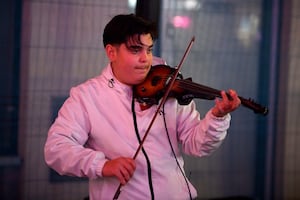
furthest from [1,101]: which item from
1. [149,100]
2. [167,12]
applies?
[149,100]

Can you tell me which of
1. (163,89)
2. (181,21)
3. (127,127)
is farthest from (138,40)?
(181,21)

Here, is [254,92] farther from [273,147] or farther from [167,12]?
[167,12]

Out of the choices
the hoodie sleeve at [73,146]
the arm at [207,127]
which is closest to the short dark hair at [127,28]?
the hoodie sleeve at [73,146]

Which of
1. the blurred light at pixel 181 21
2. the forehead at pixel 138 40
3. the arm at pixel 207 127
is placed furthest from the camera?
the blurred light at pixel 181 21

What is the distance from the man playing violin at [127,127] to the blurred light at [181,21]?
1.44 m

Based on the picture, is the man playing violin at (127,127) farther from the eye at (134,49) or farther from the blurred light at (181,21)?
the blurred light at (181,21)

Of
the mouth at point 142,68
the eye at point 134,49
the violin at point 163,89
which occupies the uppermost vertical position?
the eye at point 134,49

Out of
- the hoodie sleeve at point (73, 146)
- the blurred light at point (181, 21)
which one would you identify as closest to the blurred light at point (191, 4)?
the blurred light at point (181, 21)

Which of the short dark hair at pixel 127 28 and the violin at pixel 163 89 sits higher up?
the short dark hair at pixel 127 28

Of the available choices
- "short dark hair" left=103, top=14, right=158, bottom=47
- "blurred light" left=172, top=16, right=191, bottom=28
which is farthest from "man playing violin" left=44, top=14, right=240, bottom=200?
"blurred light" left=172, top=16, right=191, bottom=28

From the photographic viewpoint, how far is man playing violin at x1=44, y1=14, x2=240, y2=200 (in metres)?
1.75

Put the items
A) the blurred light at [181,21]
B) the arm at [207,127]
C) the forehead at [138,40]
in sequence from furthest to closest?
the blurred light at [181,21], the forehead at [138,40], the arm at [207,127]

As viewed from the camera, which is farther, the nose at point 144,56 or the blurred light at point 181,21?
the blurred light at point 181,21

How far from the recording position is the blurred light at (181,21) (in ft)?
10.7
